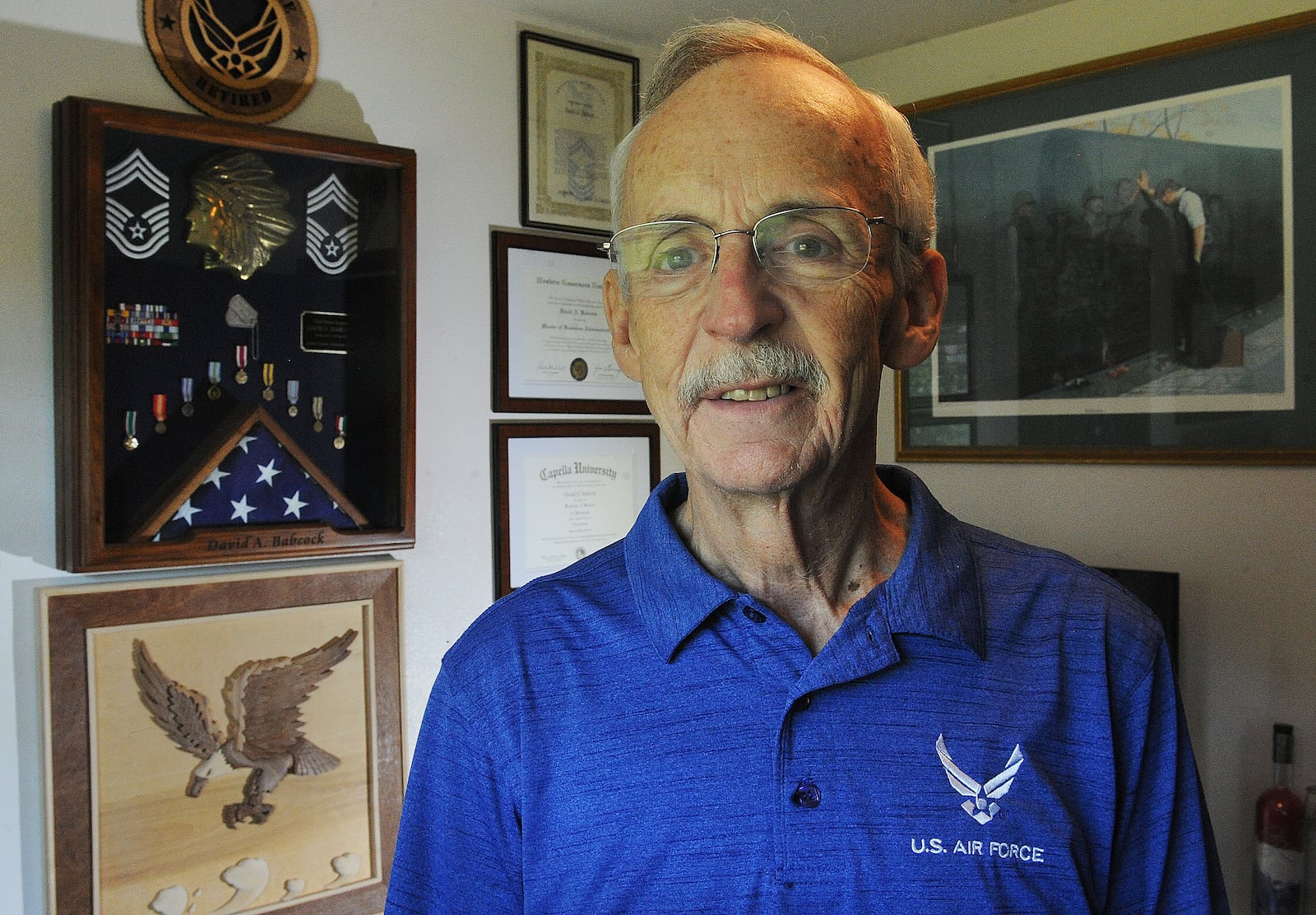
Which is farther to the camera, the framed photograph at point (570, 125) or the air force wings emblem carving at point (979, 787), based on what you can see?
the framed photograph at point (570, 125)

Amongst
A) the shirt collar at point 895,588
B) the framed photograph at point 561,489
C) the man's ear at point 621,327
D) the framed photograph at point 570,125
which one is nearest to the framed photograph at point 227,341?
the framed photograph at point 561,489

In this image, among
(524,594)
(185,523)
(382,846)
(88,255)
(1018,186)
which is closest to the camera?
(524,594)

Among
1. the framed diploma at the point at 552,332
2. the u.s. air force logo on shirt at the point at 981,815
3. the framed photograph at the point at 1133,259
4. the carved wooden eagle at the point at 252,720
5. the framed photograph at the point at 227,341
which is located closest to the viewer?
the u.s. air force logo on shirt at the point at 981,815

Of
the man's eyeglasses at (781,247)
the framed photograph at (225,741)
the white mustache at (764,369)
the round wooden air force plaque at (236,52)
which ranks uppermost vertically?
the round wooden air force plaque at (236,52)

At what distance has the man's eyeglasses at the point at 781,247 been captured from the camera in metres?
1.00

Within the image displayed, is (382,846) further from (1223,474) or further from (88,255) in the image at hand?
(1223,474)

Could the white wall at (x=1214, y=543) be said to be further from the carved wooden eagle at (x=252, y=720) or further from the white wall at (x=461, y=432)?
the carved wooden eagle at (x=252, y=720)

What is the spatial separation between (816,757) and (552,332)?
1.89 meters

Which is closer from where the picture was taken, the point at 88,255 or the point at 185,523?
the point at 88,255

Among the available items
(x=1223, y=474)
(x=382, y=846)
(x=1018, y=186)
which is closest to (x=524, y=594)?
(x=382, y=846)

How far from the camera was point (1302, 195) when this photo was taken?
2.18 m

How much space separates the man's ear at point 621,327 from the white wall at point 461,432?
4.10ft

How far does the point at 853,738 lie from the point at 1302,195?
1.85m

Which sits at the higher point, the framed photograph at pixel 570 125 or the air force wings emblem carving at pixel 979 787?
the framed photograph at pixel 570 125
